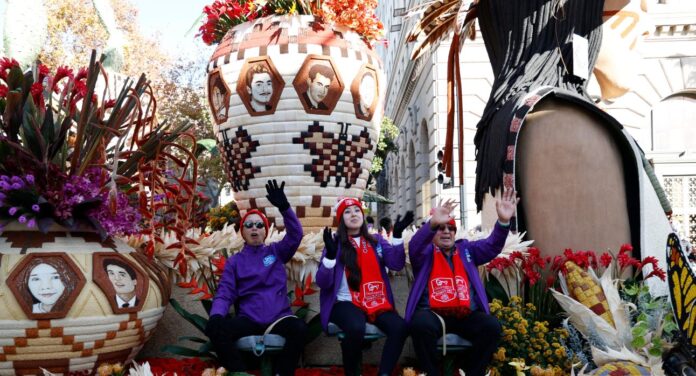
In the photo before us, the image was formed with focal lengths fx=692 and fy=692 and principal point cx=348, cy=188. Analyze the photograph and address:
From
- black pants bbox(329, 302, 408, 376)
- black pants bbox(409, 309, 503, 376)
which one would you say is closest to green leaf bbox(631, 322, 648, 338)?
black pants bbox(409, 309, 503, 376)

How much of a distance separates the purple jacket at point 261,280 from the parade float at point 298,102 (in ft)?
2.64

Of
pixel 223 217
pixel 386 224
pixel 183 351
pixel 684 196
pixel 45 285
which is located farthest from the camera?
pixel 684 196

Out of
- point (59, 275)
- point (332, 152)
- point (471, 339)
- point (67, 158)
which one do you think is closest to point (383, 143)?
point (332, 152)

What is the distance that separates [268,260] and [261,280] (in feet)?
0.40

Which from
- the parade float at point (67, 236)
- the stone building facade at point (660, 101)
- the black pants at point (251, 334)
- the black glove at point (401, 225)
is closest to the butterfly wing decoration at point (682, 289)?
the black glove at point (401, 225)

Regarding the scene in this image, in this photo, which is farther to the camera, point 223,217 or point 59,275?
point 223,217

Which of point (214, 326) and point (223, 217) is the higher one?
point (223, 217)

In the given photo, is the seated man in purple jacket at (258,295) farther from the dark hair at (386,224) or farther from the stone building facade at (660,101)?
the stone building facade at (660,101)

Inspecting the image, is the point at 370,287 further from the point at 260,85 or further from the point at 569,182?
the point at 260,85

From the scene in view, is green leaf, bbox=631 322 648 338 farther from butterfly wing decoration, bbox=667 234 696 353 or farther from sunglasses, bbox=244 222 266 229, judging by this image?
sunglasses, bbox=244 222 266 229

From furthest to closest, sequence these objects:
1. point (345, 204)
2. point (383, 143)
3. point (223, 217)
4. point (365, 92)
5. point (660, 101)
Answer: point (383, 143) < point (660, 101) < point (223, 217) < point (365, 92) < point (345, 204)

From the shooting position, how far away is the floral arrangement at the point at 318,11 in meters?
4.66

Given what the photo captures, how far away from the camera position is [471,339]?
3.48 m

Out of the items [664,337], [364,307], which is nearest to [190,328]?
[364,307]
